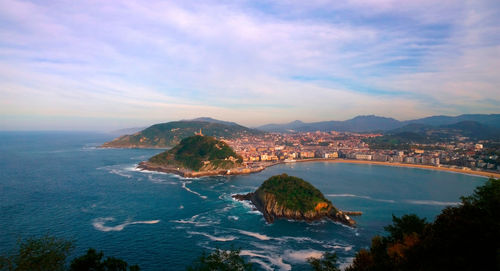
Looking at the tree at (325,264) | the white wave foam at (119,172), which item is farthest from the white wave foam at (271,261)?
the white wave foam at (119,172)

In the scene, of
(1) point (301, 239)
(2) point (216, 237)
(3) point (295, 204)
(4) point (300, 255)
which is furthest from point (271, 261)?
(3) point (295, 204)

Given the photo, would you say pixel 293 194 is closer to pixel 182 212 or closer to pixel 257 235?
pixel 257 235

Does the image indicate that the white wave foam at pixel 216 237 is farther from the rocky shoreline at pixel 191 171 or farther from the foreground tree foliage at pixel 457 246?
the rocky shoreline at pixel 191 171

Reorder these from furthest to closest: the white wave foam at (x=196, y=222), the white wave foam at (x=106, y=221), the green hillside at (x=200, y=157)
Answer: the green hillside at (x=200, y=157) → the white wave foam at (x=196, y=222) → the white wave foam at (x=106, y=221)

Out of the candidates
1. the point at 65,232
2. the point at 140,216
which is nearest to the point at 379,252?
the point at 140,216

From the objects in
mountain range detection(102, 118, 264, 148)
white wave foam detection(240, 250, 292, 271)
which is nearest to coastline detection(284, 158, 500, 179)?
mountain range detection(102, 118, 264, 148)
